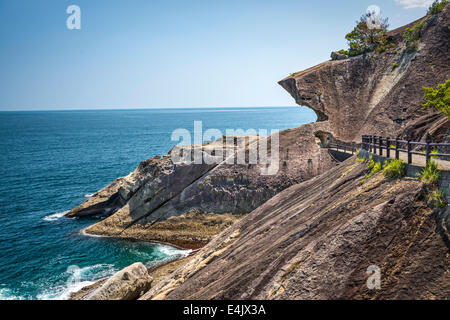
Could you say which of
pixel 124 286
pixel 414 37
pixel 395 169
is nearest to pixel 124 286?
pixel 124 286

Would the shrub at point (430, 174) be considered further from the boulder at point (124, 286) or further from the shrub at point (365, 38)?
the shrub at point (365, 38)

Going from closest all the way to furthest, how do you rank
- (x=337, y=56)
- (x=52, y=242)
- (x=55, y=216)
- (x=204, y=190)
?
→ (x=52, y=242), (x=204, y=190), (x=55, y=216), (x=337, y=56)

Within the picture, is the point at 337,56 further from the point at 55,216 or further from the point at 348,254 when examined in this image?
the point at 55,216

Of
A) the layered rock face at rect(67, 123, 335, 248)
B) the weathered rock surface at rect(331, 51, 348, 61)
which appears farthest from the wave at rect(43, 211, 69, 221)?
the weathered rock surface at rect(331, 51, 348, 61)

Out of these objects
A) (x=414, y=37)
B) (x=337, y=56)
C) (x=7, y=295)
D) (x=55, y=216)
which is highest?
(x=414, y=37)

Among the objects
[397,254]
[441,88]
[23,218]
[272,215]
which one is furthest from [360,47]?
[23,218]
